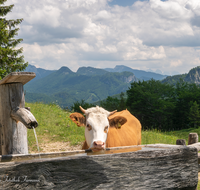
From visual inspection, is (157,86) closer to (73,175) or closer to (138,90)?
(138,90)

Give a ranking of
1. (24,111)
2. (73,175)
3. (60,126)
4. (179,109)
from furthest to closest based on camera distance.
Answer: (179,109) < (60,126) < (24,111) < (73,175)

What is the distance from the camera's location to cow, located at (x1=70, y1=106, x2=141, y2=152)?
15.3 ft

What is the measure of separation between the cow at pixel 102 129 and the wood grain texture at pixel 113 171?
3.63 feet

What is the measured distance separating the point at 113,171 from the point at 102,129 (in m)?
2.00

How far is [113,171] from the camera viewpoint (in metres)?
2.84

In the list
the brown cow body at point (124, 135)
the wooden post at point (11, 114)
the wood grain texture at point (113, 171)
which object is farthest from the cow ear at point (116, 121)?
the wooden post at point (11, 114)

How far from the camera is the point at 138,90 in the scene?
3572 cm

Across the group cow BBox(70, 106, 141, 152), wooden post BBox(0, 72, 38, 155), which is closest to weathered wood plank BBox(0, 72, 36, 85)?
wooden post BBox(0, 72, 38, 155)

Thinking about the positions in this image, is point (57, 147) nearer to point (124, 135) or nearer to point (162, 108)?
point (124, 135)

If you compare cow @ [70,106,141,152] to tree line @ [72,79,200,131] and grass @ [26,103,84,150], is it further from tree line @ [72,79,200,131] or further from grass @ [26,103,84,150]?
tree line @ [72,79,200,131]

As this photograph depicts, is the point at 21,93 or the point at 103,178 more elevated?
the point at 21,93

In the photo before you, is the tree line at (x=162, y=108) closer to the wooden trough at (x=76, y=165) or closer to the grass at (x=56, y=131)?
the grass at (x=56, y=131)

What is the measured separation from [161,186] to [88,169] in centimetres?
120

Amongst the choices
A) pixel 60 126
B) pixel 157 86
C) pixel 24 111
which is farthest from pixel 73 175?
pixel 157 86
